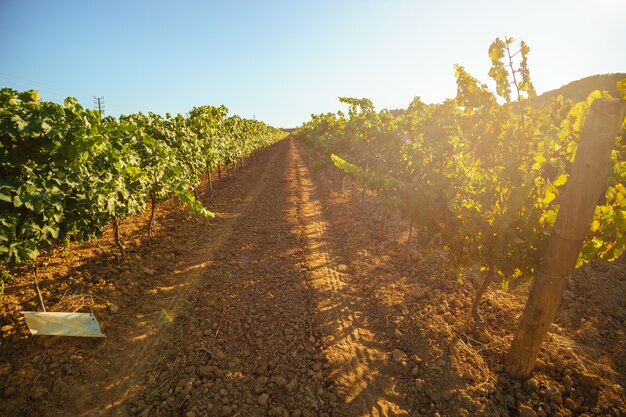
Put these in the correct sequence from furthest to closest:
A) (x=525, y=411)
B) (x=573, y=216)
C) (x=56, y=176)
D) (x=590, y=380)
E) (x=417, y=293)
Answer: (x=417, y=293) → (x=56, y=176) → (x=590, y=380) → (x=525, y=411) → (x=573, y=216)

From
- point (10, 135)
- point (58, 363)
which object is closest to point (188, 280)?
point (58, 363)

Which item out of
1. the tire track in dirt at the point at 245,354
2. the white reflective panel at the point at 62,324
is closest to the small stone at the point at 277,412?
the tire track in dirt at the point at 245,354

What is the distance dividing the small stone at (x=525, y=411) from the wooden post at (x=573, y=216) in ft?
2.18

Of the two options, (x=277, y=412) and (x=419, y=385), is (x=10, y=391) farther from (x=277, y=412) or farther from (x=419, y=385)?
(x=419, y=385)

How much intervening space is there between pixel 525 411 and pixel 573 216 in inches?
110

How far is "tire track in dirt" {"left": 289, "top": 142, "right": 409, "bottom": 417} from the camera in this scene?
14.4ft

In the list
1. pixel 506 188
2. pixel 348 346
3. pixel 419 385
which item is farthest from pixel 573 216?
pixel 348 346

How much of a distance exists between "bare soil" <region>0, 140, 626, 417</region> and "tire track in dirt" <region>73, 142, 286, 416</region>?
0.02m

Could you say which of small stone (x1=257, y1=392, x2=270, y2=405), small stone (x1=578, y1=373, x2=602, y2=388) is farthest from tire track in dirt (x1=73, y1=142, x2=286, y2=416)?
small stone (x1=578, y1=373, x2=602, y2=388)

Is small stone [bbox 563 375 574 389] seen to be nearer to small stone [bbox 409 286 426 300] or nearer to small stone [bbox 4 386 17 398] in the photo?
small stone [bbox 409 286 426 300]

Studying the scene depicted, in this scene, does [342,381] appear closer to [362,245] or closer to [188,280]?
[188,280]

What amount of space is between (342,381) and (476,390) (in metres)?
2.03

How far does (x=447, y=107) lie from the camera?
8.55 metres

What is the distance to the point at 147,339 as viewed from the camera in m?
5.55
